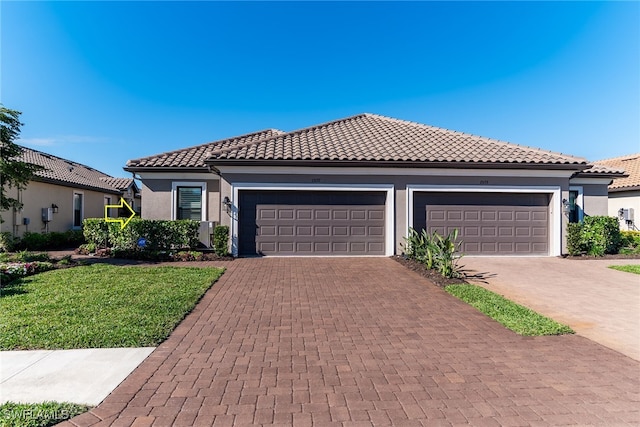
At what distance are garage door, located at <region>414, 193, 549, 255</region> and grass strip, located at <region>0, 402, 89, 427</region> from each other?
10725 millimetres

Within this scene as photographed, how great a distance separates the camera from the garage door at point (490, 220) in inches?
469

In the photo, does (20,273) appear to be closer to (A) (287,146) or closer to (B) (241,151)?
(B) (241,151)

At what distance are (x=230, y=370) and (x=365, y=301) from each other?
341 cm

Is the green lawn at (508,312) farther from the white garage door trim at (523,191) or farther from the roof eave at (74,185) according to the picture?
the roof eave at (74,185)

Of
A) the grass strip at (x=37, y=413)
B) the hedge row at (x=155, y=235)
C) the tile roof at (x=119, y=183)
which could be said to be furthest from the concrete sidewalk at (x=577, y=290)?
the tile roof at (x=119, y=183)

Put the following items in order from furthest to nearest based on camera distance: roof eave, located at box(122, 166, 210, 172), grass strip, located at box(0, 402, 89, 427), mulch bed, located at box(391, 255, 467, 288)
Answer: roof eave, located at box(122, 166, 210, 172) → mulch bed, located at box(391, 255, 467, 288) → grass strip, located at box(0, 402, 89, 427)

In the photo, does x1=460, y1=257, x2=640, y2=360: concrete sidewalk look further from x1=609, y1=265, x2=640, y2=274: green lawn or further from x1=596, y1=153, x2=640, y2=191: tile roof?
x1=596, y1=153, x2=640, y2=191: tile roof

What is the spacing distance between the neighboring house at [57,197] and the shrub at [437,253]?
42.6 ft

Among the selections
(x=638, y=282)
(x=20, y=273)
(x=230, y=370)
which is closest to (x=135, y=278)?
(x=20, y=273)

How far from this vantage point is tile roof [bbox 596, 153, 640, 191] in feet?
56.6

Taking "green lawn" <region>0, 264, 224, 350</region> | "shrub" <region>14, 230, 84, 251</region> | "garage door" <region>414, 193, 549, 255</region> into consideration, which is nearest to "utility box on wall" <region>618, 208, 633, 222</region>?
"garage door" <region>414, 193, 549, 255</region>

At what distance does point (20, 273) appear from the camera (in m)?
8.18

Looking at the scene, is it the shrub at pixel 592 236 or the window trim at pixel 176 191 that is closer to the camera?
the shrub at pixel 592 236

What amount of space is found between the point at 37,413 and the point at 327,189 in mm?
9540
